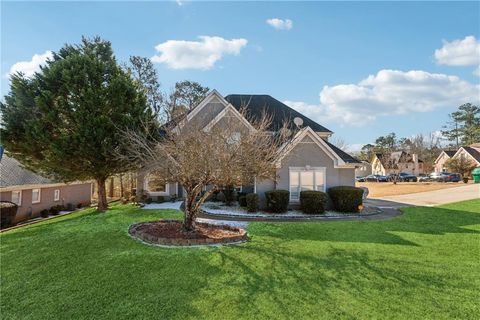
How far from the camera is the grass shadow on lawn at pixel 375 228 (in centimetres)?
1118

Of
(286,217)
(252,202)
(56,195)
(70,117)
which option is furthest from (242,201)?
(56,195)

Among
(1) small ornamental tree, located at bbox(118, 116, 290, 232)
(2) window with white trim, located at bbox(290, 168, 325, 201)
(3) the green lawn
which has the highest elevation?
(1) small ornamental tree, located at bbox(118, 116, 290, 232)

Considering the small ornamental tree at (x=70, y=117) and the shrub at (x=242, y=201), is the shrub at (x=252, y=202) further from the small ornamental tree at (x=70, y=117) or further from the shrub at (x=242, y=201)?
the small ornamental tree at (x=70, y=117)

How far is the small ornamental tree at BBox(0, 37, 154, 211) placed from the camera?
15.8 meters

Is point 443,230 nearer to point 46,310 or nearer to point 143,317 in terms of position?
point 143,317

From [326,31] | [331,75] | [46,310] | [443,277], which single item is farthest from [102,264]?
[331,75]

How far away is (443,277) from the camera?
728 centimetres

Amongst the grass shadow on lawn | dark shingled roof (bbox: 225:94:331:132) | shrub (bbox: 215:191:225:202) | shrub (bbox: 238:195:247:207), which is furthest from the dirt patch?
shrub (bbox: 238:195:247:207)

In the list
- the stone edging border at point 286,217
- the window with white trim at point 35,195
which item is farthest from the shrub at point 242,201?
the window with white trim at point 35,195

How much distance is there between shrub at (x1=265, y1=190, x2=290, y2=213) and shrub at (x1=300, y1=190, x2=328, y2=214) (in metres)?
1.11

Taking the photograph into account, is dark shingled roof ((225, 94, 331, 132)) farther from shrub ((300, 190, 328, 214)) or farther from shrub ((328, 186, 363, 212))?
shrub ((300, 190, 328, 214))

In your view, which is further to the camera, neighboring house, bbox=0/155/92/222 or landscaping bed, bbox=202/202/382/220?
neighboring house, bbox=0/155/92/222

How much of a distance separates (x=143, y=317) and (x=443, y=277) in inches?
292

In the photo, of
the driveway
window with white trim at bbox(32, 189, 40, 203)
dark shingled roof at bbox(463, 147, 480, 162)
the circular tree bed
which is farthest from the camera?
dark shingled roof at bbox(463, 147, 480, 162)
